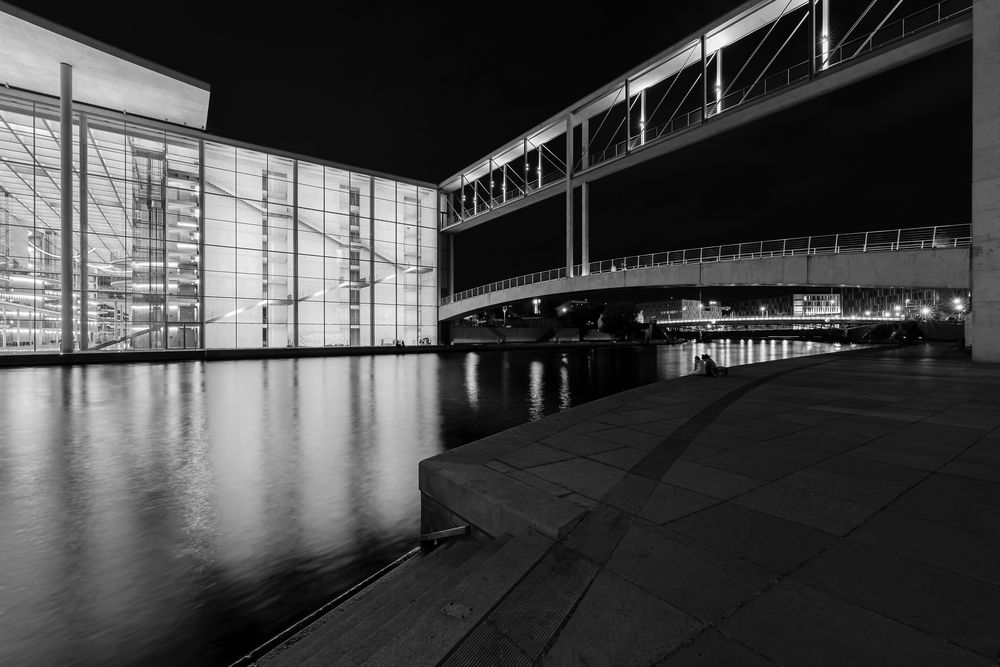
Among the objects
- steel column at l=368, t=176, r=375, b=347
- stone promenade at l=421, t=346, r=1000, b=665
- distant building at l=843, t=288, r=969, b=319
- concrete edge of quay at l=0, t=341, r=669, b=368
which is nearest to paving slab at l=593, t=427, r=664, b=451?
stone promenade at l=421, t=346, r=1000, b=665

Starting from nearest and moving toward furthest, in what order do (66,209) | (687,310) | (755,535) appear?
(755,535)
(66,209)
(687,310)

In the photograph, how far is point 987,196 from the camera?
17.6m

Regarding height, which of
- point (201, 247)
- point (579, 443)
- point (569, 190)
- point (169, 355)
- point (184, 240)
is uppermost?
point (569, 190)

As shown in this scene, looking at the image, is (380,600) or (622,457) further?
(622,457)

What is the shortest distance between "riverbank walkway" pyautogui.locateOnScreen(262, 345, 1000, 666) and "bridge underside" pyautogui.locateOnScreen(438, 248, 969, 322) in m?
20.9

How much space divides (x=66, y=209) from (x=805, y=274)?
45.6 meters

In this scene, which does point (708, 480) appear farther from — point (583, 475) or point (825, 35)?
point (825, 35)

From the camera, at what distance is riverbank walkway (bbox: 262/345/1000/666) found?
212cm

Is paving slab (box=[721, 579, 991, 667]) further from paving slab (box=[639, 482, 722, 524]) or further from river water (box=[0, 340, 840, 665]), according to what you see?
river water (box=[0, 340, 840, 665])

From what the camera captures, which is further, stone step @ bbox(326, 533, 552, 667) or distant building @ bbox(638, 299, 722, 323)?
distant building @ bbox(638, 299, 722, 323)

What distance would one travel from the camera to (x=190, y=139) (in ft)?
117

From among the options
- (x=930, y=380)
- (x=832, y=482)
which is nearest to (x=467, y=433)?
(x=832, y=482)

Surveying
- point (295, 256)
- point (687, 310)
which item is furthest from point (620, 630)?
point (687, 310)

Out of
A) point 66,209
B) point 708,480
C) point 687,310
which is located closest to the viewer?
point 708,480
